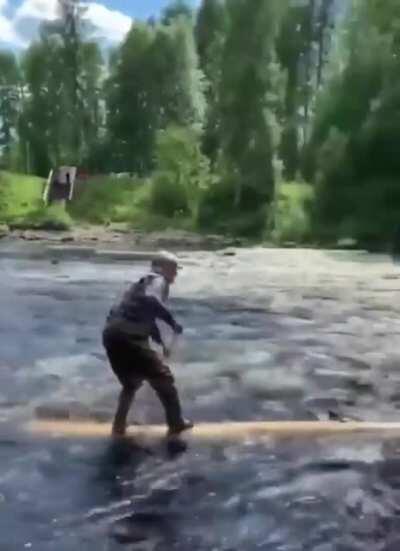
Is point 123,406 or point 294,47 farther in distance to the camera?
point 294,47

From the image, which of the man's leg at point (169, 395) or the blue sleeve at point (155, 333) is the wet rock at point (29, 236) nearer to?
the man's leg at point (169, 395)

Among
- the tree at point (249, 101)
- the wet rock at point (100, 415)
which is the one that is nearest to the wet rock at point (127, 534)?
the wet rock at point (100, 415)

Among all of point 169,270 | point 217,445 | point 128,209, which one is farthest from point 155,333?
point 128,209

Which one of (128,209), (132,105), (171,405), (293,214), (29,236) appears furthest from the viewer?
(132,105)

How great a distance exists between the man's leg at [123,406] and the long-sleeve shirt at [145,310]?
0.78 m

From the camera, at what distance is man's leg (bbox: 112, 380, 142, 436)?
13820 mm

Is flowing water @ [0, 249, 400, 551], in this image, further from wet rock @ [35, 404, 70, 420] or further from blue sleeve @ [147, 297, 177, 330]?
blue sleeve @ [147, 297, 177, 330]

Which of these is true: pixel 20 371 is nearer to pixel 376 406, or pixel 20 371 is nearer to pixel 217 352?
pixel 217 352

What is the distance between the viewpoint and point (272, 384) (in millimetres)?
18469

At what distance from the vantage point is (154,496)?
38.9ft

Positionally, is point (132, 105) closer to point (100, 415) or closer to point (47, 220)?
point (47, 220)

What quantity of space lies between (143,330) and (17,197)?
71.8m

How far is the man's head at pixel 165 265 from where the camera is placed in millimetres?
13367

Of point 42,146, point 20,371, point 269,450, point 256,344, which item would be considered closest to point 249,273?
point 256,344
